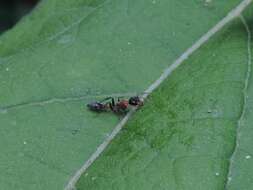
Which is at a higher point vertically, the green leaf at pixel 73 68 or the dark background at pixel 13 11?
the green leaf at pixel 73 68

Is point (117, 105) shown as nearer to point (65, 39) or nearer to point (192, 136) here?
point (192, 136)

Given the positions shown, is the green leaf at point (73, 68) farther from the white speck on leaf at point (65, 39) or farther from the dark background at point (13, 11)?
the dark background at point (13, 11)

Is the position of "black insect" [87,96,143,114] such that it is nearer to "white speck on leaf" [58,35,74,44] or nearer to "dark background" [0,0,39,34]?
"white speck on leaf" [58,35,74,44]

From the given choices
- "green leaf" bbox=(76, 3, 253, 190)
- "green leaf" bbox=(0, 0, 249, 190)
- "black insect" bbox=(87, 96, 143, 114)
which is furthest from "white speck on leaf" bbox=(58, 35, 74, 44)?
"green leaf" bbox=(76, 3, 253, 190)

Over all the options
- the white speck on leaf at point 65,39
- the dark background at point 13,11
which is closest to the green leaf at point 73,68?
the white speck on leaf at point 65,39

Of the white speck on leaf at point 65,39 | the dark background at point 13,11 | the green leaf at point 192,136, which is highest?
the white speck on leaf at point 65,39

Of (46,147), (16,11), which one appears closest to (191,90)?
(46,147)
